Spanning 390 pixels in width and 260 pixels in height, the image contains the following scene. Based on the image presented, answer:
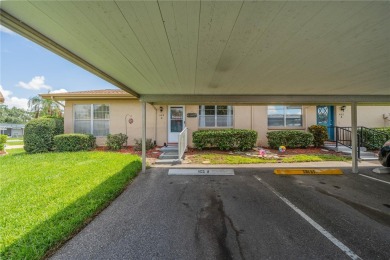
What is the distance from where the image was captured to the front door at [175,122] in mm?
10586

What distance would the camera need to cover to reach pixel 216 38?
2.39 meters

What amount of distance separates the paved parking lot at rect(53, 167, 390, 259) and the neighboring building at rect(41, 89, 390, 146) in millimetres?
5869

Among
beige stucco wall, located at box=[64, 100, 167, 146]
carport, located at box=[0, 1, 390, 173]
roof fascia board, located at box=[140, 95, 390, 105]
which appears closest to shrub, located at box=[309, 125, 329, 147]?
roof fascia board, located at box=[140, 95, 390, 105]

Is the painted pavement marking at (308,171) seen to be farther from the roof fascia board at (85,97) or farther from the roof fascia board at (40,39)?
the roof fascia board at (85,97)

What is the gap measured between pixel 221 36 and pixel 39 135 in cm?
1067

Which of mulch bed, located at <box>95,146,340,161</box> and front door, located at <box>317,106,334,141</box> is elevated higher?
front door, located at <box>317,106,334,141</box>

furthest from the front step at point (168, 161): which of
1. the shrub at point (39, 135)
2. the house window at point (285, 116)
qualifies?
the house window at point (285, 116)

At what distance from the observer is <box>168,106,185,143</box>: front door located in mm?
10586

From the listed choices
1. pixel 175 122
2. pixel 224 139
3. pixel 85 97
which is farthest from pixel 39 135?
pixel 224 139

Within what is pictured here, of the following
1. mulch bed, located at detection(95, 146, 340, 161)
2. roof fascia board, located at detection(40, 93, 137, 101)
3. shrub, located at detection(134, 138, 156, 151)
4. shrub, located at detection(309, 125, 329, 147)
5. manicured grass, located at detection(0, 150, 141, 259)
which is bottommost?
manicured grass, located at detection(0, 150, 141, 259)

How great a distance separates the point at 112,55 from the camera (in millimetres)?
2977

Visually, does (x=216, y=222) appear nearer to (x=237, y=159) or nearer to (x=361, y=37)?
(x=361, y=37)

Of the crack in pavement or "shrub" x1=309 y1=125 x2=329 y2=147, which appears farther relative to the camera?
"shrub" x1=309 y1=125 x2=329 y2=147

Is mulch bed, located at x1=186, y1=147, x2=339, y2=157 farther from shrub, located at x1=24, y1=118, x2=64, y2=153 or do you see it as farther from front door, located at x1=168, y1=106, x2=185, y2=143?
shrub, located at x1=24, y1=118, x2=64, y2=153
